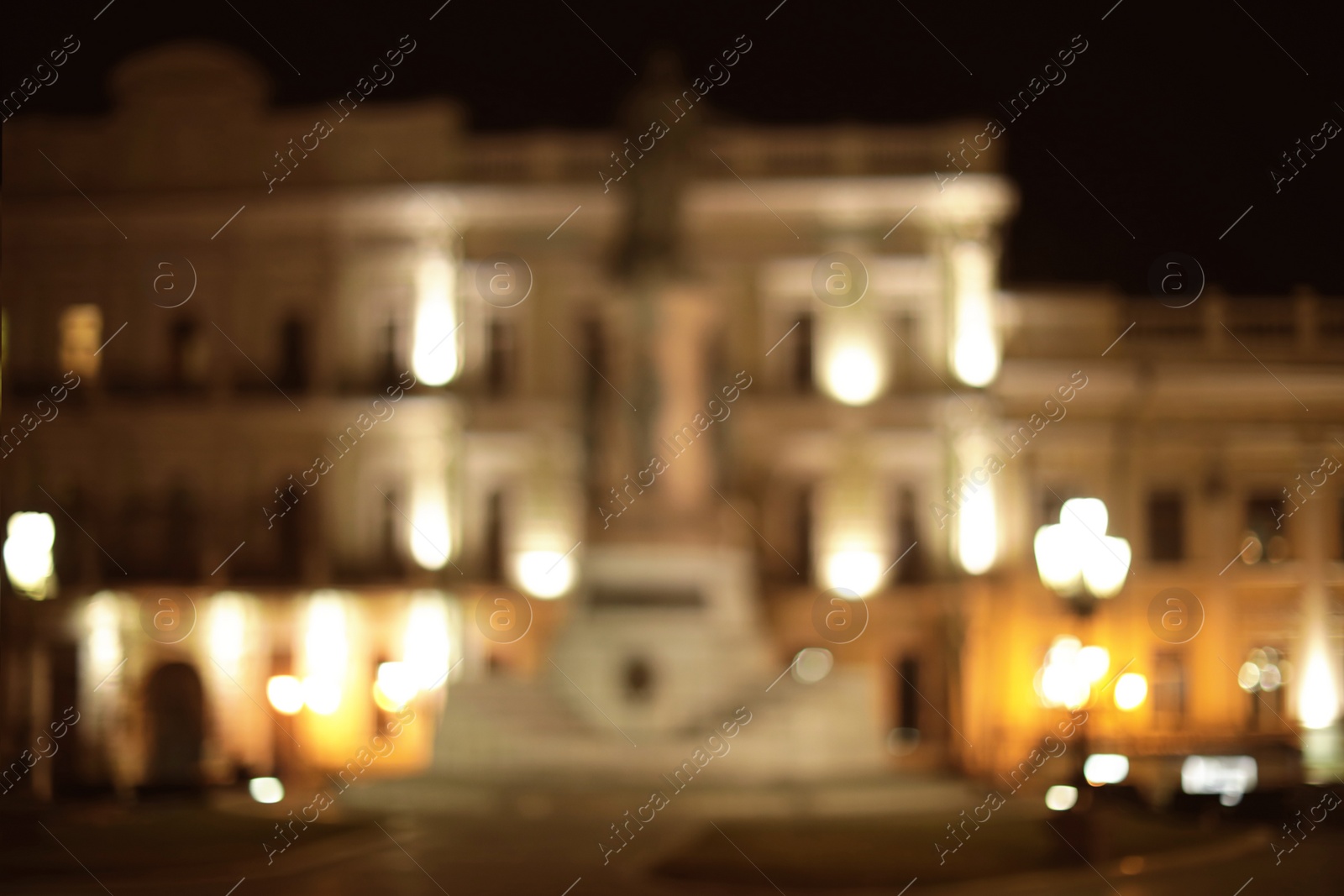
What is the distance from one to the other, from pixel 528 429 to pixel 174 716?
1063 cm

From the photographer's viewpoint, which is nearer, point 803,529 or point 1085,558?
point 1085,558

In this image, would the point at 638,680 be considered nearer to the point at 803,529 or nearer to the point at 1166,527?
the point at 803,529

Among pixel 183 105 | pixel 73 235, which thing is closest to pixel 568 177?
pixel 183 105

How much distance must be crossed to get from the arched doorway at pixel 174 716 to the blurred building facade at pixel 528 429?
78 millimetres

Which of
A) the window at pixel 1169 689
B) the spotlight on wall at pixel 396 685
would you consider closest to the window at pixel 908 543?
the window at pixel 1169 689

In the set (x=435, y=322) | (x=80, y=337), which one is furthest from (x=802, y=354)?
(x=80, y=337)

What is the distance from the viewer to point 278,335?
39.1 metres

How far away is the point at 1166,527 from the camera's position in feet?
124

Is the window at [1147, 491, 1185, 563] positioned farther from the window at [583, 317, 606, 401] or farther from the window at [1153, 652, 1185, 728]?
the window at [583, 317, 606, 401]

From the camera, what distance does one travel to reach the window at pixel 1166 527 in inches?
1483

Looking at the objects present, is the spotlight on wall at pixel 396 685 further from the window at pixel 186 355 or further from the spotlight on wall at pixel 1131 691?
the spotlight on wall at pixel 1131 691

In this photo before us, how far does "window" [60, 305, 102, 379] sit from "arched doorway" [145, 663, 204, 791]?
747 centimetres

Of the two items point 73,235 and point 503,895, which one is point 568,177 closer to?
point 73,235

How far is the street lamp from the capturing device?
15.0 m
